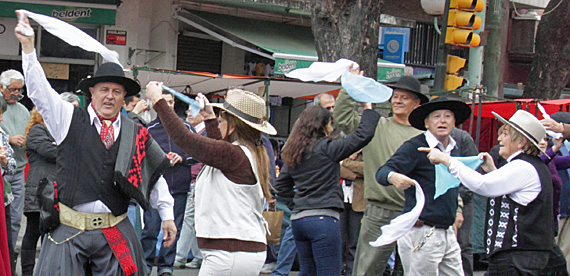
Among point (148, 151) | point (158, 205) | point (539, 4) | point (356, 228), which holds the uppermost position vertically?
point (539, 4)

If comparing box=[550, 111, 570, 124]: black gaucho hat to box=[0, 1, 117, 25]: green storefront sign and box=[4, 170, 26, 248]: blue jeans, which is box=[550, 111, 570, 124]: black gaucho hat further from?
box=[0, 1, 117, 25]: green storefront sign

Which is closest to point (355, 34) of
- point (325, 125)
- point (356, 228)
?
point (356, 228)

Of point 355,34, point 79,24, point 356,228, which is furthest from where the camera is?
point 79,24

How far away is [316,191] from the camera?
20.8 ft

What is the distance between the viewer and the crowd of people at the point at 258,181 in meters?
4.57

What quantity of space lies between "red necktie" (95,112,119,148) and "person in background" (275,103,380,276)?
6.52ft

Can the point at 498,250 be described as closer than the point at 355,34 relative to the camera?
Yes

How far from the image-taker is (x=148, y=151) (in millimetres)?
4941

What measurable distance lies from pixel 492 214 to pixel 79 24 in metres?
10.6

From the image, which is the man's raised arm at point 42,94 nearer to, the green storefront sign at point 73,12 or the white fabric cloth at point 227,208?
the white fabric cloth at point 227,208

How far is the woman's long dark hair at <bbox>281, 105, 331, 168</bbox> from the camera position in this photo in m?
6.32

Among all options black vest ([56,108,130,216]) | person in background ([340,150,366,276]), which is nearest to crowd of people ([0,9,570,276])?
black vest ([56,108,130,216])

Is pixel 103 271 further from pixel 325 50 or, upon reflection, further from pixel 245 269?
pixel 325 50

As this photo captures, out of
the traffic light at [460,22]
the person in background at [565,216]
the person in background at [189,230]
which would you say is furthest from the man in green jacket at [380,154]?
the traffic light at [460,22]
